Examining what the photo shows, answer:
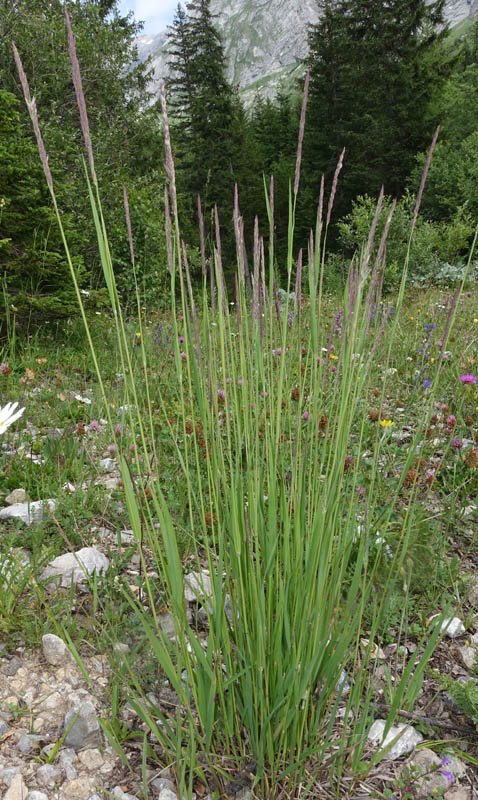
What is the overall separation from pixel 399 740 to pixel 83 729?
2.71 ft

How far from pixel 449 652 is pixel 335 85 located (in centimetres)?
2663

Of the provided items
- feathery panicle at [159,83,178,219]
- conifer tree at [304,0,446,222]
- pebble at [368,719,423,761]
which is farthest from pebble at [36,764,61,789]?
conifer tree at [304,0,446,222]

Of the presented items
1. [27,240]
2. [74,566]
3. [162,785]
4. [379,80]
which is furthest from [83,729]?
[379,80]

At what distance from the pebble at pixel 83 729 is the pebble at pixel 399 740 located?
2.36 feet

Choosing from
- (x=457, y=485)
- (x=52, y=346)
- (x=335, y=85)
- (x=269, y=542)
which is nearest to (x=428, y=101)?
(x=335, y=85)

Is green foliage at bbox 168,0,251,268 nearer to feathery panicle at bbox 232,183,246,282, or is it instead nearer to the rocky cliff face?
feathery panicle at bbox 232,183,246,282

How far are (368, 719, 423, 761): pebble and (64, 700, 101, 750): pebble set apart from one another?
0.72m

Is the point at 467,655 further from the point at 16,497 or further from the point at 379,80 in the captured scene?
the point at 379,80

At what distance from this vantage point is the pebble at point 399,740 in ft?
4.37

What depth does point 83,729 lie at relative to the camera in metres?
1.35

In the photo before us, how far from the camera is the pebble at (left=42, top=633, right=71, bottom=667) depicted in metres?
1.58

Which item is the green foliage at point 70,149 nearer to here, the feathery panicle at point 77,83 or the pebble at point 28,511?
the pebble at point 28,511

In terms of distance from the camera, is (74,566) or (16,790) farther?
(74,566)

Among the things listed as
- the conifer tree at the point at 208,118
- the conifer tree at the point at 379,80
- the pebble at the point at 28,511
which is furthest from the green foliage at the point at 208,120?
the pebble at the point at 28,511
